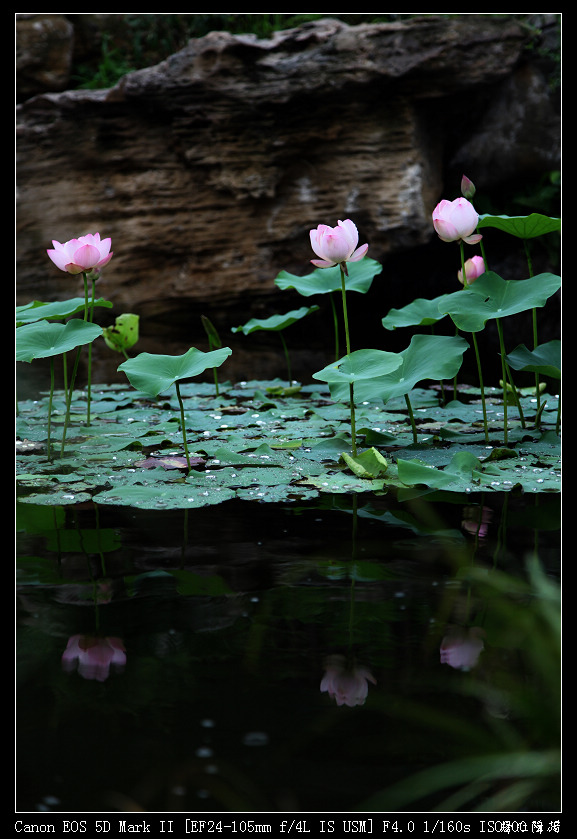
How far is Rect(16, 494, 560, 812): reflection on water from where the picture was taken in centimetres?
61

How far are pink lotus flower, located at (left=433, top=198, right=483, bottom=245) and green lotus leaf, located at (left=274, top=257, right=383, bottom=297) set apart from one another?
521 mm

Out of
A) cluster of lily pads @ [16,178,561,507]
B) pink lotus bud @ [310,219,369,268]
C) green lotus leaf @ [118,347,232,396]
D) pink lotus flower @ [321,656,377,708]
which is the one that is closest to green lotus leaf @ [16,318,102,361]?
cluster of lily pads @ [16,178,561,507]

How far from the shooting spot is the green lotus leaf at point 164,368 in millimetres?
1537

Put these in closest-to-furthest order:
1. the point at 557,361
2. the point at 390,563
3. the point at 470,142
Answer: the point at 390,563
the point at 557,361
the point at 470,142

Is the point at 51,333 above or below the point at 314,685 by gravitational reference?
above

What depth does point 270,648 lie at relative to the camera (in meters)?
0.82

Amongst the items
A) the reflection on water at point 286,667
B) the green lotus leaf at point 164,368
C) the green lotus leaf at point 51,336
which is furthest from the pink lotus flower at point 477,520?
the green lotus leaf at point 51,336

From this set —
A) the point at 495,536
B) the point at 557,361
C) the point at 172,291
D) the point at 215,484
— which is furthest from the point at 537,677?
the point at 172,291

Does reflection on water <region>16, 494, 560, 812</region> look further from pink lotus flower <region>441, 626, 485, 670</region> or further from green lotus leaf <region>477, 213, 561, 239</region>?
green lotus leaf <region>477, 213, 561, 239</region>

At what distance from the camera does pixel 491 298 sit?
67.6 inches

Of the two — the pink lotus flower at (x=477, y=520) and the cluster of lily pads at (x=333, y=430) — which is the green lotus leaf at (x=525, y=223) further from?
the pink lotus flower at (x=477, y=520)

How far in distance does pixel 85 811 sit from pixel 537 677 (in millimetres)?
477

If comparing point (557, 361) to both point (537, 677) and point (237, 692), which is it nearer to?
point (537, 677)

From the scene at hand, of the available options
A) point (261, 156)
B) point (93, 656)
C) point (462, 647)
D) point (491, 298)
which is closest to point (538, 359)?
point (491, 298)
